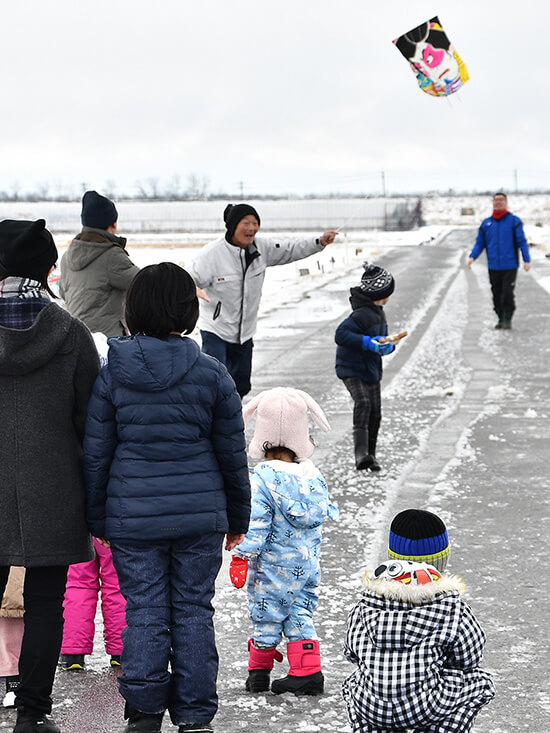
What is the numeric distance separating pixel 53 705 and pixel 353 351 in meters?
4.06

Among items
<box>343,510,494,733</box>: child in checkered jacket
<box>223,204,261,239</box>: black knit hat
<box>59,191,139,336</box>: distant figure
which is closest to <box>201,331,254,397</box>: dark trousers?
<box>223,204,261,239</box>: black knit hat

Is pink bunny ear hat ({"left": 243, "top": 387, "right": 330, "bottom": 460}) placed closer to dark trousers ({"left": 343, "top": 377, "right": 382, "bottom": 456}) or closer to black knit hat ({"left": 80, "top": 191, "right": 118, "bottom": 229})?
black knit hat ({"left": 80, "top": 191, "right": 118, "bottom": 229})

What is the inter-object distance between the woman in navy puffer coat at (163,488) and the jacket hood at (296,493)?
365mm

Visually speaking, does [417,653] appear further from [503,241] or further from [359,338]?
[503,241]

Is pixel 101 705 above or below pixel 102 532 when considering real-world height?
below

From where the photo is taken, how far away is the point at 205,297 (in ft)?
24.2

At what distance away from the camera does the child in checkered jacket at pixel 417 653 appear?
294 cm

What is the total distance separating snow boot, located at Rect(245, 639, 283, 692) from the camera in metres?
4.08

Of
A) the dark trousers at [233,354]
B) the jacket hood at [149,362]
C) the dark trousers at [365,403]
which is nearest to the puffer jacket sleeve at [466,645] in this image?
the jacket hood at [149,362]

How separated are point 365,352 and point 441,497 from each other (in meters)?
1.26

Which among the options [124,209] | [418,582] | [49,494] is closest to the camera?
[418,582]

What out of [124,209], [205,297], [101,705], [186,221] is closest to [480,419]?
[205,297]

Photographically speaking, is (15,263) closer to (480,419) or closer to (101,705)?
(101,705)

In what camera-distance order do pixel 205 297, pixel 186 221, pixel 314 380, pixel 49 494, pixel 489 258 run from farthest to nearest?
pixel 186 221 → pixel 489 258 → pixel 314 380 → pixel 205 297 → pixel 49 494
